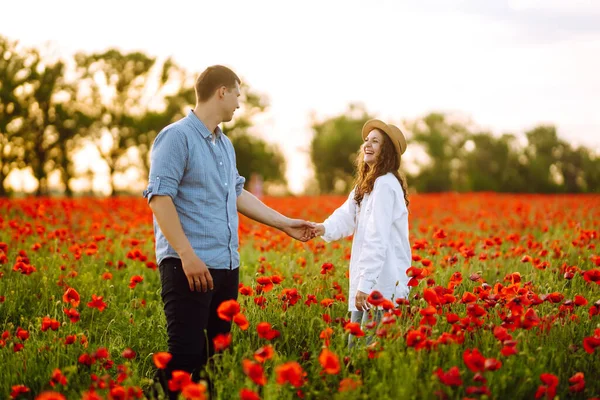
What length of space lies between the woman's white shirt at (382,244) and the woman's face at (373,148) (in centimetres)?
19

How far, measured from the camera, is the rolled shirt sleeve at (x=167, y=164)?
Answer: 320cm

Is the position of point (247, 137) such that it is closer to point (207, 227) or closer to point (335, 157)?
point (335, 157)

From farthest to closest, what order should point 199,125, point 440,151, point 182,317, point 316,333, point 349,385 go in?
1. point 440,151
2. point 316,333
3. point 199,125
4. point 182,317
5. point 349,385

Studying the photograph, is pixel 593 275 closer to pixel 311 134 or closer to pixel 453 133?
pixel 311 134

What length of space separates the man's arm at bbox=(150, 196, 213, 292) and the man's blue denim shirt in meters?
0.06

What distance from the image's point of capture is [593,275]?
3.66 metres

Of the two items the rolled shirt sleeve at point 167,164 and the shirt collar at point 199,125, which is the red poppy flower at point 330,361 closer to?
the rolled shirt sleeve at point 167,164

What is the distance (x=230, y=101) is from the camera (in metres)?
3.50

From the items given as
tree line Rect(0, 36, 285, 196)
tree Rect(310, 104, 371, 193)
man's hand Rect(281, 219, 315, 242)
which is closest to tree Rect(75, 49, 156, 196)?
tree line Rect(0, 36, 285, 196)

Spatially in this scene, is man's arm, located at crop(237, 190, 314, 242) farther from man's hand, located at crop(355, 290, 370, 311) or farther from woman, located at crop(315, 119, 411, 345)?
man's hand, located at crop(355, 290, 370, 311)

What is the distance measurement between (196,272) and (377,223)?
1.27m

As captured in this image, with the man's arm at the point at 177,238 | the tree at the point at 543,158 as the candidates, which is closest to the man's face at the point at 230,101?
the man's arm at the point at 177,238

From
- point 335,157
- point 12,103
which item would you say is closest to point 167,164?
point 12,103

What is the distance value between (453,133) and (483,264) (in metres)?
49.8
